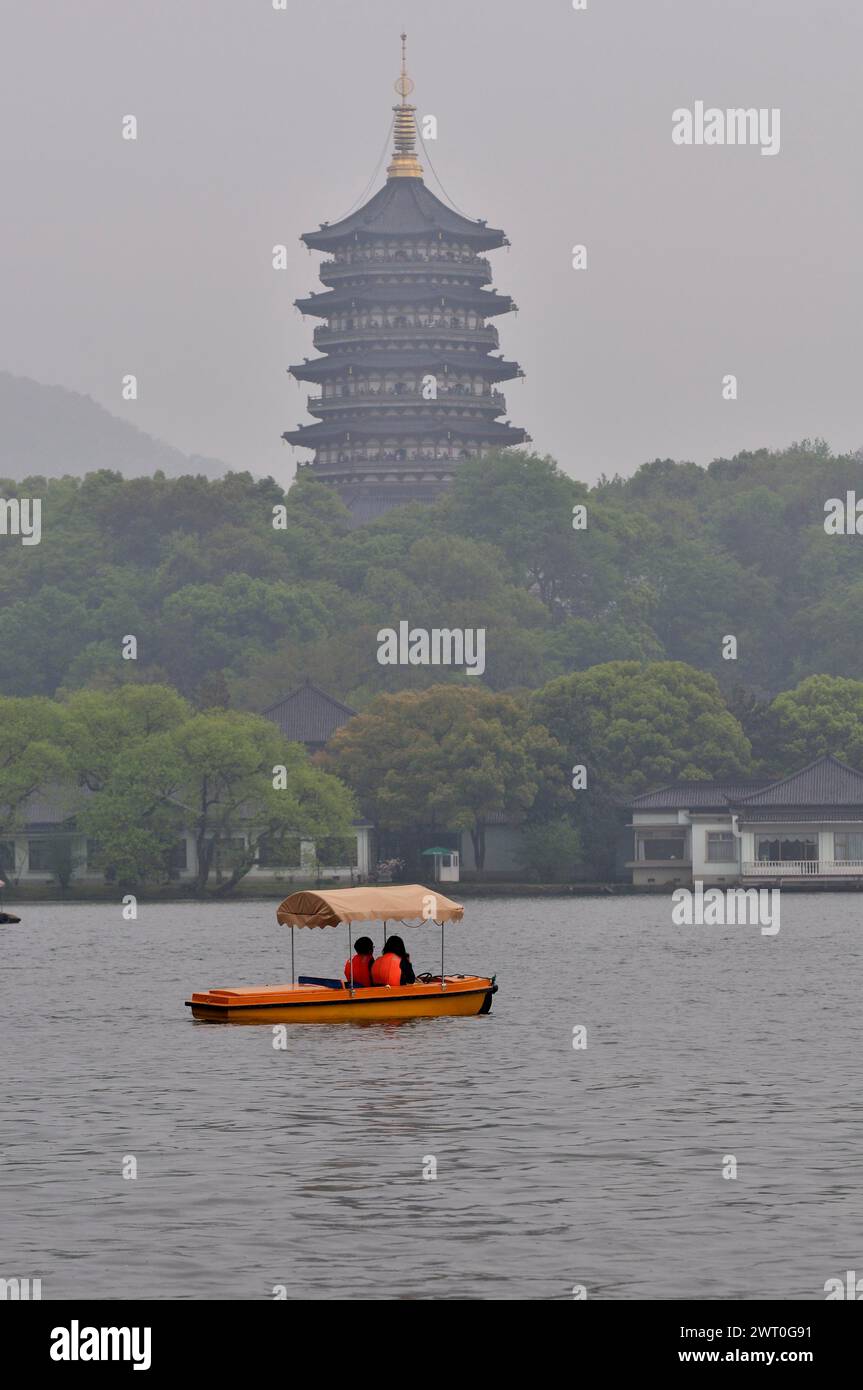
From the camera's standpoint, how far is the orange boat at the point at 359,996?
41.8 m

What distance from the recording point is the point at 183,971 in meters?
62.8

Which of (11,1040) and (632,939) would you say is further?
(632,939)

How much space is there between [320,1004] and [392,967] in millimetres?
1381

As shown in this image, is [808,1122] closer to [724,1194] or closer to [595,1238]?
[724,1194]

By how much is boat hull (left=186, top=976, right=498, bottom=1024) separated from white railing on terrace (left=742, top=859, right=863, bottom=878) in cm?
7398

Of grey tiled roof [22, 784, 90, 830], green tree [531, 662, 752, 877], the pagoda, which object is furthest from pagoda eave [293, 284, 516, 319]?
grey tiled roof [22, 784, 90, 830]

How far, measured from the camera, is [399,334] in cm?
18062

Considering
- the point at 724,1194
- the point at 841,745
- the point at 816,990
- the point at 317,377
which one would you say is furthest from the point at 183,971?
the point at 317,377

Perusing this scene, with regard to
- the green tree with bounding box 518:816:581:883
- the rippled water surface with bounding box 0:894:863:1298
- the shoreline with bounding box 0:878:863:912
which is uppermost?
the green tree with bounding box 518:816:581:883

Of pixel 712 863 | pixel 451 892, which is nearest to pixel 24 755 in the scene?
pixel 451 892

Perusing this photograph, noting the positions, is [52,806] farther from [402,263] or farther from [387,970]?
[402,263]

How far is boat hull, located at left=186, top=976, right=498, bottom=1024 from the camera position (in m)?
41.7

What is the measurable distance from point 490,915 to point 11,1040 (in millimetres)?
52497

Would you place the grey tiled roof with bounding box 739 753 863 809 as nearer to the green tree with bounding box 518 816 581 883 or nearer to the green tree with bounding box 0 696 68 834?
the green tree with bounding box 518 816 581 883
